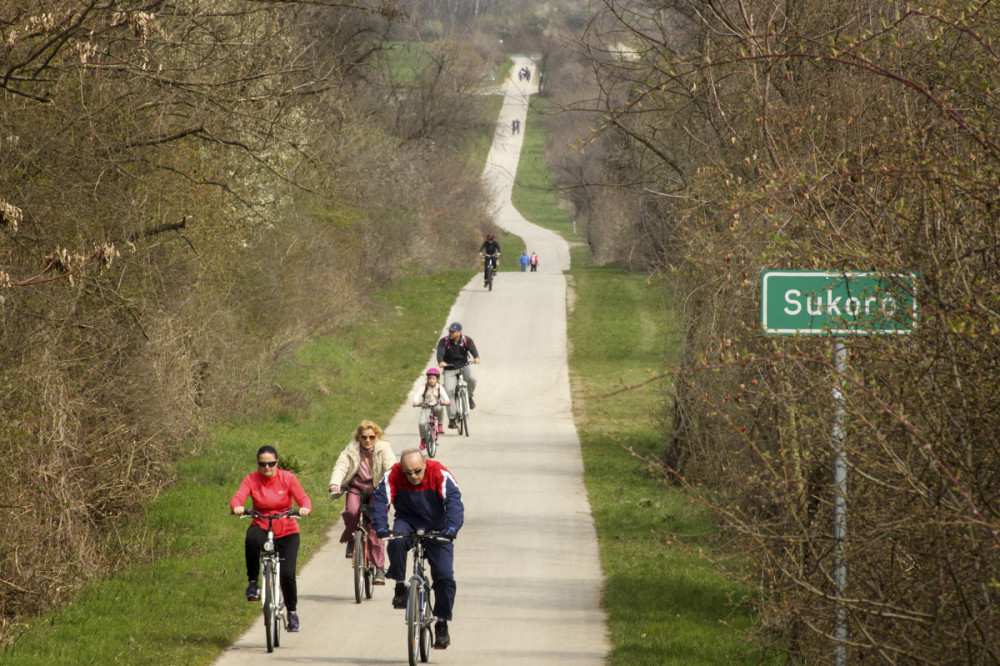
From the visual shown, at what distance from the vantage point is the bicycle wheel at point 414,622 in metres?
9.34

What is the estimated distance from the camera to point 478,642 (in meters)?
10.6

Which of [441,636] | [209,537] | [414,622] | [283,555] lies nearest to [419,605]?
[414,622]

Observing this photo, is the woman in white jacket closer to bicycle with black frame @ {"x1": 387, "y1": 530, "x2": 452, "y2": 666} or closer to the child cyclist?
bicycle with black frame @ {"x1": 387, "y1": 530, "x2": 452, "y2": 666}

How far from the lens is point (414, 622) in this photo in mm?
9398

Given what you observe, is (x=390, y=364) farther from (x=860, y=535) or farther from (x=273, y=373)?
(x=860, y=535)

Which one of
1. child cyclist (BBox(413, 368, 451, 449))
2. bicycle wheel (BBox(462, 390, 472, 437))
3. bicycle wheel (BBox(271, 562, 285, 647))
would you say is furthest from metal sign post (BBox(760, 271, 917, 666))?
bicycle wheel (BBox(462, 390, 472, 437))

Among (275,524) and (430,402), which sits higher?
(430,402)

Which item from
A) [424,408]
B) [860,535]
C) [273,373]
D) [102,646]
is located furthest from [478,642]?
[273,373]

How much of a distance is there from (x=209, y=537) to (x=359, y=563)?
323 centimetres

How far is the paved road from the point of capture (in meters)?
10.3

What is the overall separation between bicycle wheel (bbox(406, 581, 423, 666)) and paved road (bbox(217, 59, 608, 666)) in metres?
0.44

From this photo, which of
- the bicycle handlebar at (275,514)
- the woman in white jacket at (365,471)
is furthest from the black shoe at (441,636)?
the woman in white jacket at (365,471)

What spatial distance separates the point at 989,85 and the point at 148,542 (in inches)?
431

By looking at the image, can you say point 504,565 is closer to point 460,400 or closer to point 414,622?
point 414,622
